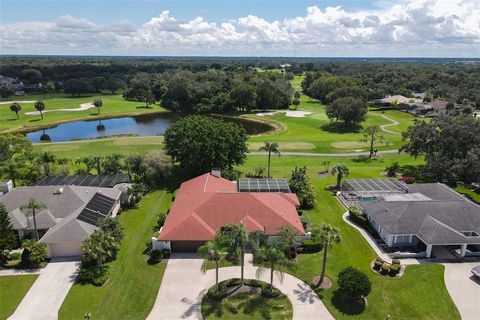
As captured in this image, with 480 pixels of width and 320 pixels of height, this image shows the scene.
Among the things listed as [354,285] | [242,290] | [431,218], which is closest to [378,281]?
[354,285]

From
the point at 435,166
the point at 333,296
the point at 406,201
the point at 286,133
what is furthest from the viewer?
the point at 286,133

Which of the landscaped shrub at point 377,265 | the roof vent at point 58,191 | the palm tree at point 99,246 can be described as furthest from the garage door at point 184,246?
the landscaped shrub at point 377,265

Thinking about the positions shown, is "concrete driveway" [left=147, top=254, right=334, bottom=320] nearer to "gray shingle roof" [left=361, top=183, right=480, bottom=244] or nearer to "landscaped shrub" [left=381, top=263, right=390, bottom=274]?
"landscaped shrub" [left=381, top=263, right=390, bottom=274]

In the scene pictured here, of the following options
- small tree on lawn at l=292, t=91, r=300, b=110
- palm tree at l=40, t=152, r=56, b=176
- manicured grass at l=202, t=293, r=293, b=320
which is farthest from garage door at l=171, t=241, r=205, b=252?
small tree on lawn at l=292, t=91, r=300, b=110

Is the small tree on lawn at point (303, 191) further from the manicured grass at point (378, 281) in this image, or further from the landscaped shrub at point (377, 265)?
the landscaped shrub at point (377, 265)

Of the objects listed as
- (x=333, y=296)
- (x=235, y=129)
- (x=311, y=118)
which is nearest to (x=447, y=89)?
(x=311, y=118)

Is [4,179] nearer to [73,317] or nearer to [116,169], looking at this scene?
[116,169]

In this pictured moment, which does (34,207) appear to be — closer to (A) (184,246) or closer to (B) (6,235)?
(B) (6,235)
